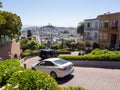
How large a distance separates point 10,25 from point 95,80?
17.6m

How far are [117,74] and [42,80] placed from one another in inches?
420

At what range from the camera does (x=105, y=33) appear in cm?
4369

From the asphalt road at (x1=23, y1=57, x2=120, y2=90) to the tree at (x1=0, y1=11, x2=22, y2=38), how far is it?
1402 cm

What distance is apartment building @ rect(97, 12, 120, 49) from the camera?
4100cm

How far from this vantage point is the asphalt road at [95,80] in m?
14.0

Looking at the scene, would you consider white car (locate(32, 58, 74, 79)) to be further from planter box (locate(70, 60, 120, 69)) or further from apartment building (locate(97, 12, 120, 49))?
apartment building (locate(97, 12, 120, 49))

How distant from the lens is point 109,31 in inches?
1678

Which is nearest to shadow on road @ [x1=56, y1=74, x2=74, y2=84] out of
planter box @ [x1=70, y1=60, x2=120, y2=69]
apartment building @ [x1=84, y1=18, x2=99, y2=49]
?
planter box @ [x1=70, y1=60, x2=120, y2=69]

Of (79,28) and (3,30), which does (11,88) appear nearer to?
(3,30)

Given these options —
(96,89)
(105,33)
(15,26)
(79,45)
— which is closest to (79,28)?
(79,45)

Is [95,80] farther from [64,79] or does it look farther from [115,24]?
[115,24]

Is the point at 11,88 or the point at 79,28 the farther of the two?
the point at 79,28

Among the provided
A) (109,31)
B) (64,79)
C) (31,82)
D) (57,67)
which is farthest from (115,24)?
(31,82)

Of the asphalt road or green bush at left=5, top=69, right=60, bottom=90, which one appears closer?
green bush at left=5, top=69, right=60, bottom=90
